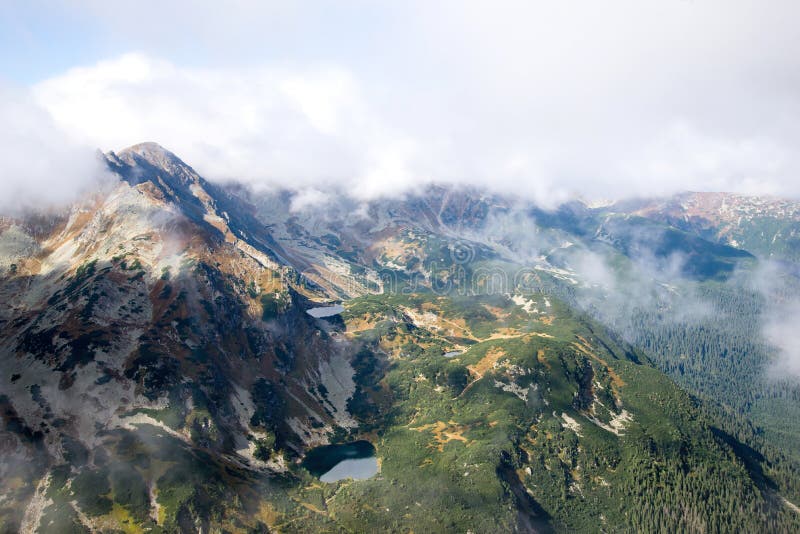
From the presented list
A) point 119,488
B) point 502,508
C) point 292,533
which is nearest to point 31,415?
point 119,488

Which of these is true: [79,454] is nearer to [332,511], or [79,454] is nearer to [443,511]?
[332,511]

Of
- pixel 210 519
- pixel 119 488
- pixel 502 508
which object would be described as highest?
pixel 119 488

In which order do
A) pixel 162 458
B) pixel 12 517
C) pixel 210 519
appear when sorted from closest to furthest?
pixel 12 517
pixel 210 519
pixel 162 458

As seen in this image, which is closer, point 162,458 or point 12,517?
point 12,517

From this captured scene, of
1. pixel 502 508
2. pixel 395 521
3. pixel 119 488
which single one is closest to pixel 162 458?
pixel 119 488

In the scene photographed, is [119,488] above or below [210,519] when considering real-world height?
above

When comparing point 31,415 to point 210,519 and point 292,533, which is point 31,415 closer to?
point 210,519

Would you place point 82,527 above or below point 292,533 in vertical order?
above

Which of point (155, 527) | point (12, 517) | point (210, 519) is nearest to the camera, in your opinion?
point (12, 517)

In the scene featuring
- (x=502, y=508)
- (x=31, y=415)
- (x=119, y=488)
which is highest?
(x=31, y=415)
